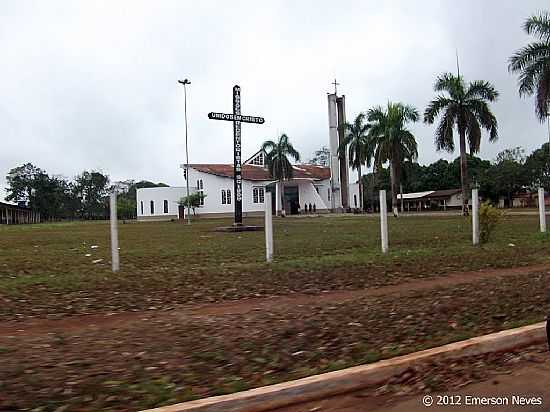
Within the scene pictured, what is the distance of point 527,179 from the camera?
72.1 m

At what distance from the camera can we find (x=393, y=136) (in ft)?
140

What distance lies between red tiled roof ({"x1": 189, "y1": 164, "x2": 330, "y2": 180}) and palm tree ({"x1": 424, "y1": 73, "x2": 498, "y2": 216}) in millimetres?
35031

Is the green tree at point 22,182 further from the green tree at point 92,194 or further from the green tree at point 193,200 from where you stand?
the green tree at point 193,200

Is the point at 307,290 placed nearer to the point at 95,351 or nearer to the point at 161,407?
the point at 95,351

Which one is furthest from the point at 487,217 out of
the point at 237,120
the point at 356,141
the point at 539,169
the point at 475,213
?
the point at 539,169

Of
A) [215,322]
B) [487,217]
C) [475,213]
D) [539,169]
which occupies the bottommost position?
[215,322]

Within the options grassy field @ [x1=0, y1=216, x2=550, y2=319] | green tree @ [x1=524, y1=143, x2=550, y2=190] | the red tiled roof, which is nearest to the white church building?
the red tiled roof

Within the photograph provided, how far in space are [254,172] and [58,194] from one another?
138 feet

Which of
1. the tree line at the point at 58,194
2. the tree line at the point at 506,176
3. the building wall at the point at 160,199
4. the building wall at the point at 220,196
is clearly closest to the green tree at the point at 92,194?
the tree line at the point at 58,194

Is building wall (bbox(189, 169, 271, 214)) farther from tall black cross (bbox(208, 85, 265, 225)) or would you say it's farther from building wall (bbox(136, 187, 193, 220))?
tall black cross (bbox(208, 85, 265, 225))

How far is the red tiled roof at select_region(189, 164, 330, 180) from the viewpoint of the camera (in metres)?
73.8

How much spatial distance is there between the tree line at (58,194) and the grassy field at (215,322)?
84.9 metres

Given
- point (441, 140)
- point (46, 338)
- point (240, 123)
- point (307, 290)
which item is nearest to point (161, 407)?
point (46, 338)

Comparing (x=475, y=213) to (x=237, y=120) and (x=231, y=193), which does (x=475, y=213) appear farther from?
(x=231, y=193)
